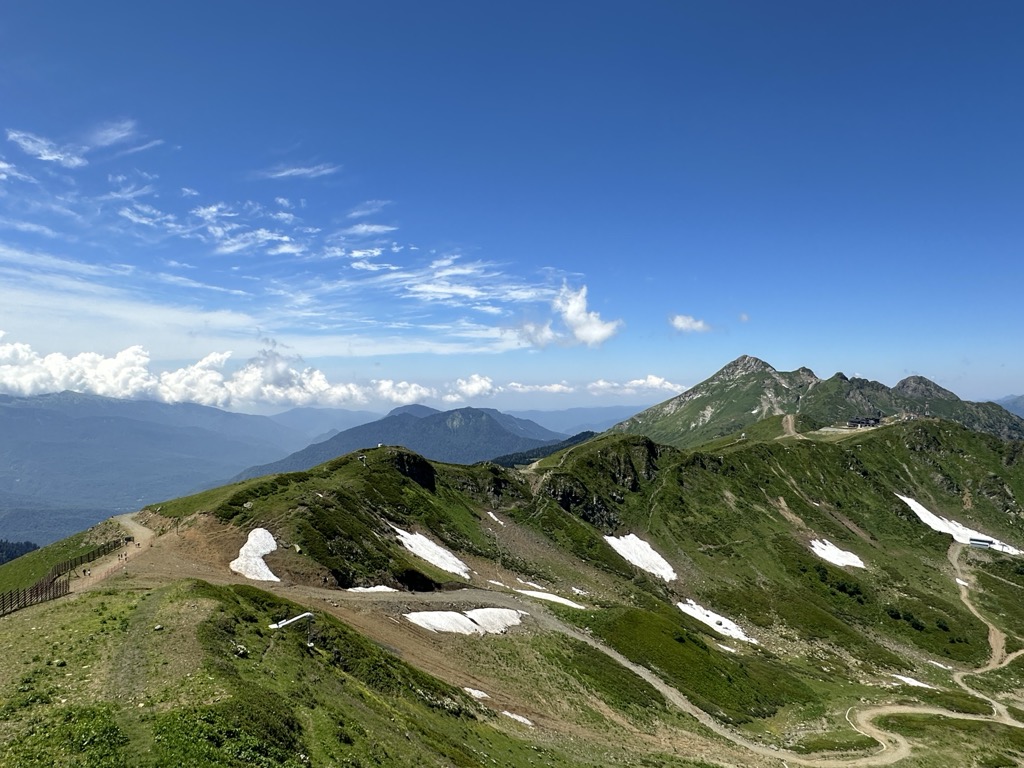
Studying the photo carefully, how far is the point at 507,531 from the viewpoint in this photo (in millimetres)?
137375

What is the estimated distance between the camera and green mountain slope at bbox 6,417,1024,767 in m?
28.3

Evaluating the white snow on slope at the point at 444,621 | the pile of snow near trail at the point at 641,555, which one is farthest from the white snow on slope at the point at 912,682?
the white snow on slope at the point at 444,621

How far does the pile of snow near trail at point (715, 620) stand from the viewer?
120 m

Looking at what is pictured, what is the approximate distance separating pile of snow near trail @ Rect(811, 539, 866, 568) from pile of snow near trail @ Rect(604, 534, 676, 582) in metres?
64.9

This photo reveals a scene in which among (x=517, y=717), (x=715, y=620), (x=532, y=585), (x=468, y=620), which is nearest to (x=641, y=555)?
(x=715, y=620)

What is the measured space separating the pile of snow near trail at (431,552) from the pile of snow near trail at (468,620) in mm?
23022

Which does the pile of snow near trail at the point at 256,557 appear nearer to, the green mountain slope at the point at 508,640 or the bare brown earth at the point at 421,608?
the bare brown earth at the point at 421,608

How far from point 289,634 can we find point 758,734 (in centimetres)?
6068

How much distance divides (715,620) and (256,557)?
354 feet

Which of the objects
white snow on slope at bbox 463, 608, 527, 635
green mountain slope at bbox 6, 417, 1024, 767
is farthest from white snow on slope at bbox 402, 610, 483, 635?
white snow on slope at bbox 463, 608, 527, 635

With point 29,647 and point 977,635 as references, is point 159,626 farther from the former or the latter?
point 977,635

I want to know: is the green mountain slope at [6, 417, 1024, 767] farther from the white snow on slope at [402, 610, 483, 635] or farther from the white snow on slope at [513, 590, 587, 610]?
the white snow on slope at [513, 590, 587, 610]

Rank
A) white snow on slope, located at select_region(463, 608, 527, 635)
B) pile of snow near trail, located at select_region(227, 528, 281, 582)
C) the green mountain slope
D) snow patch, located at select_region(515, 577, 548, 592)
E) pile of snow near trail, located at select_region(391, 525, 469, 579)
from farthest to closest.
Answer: snow patch, located at select_region(515, 577, 548, 592)
pile of snow near trail, located at select_region(391, 525, 469, 579)
white snow on slope, located at select_region(463, 608, 527, 635)
pile of snow near trail, located at select_region(227, 528, 281, 582)
the green mountain slope

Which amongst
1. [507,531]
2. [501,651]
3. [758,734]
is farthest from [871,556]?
[501,651]
